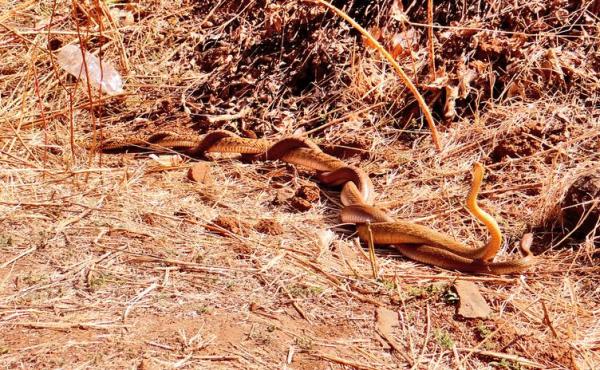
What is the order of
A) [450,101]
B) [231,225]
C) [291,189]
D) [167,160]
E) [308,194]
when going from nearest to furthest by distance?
[231,225], [308,194], [291,189], [167,160], [450,101]

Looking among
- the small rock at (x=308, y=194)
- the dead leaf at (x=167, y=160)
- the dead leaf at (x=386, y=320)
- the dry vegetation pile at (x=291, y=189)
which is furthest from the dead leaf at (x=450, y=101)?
the dead leaf at (x=386, y=320)

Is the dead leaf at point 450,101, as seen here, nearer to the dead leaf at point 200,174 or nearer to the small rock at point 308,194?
the small rock at point 308,194

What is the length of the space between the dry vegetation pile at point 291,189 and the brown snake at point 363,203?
8 cm

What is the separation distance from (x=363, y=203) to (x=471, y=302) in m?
1.09

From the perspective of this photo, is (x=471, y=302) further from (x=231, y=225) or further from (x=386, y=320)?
(x=231, y=225)

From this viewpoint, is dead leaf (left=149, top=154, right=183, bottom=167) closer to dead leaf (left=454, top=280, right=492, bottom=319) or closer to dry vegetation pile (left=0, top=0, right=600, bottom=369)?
dry vegetation pile (left=0, top=0, right=600, bottom=369)

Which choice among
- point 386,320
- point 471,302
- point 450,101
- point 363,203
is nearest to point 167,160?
point 363,203

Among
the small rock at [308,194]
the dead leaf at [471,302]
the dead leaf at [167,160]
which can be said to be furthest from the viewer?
the dead leaf at [167,160]

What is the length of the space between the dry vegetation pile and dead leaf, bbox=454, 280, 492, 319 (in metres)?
0.05

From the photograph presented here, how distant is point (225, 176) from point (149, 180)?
18.7 inches

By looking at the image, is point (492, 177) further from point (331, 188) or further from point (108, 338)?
point (108, 338)

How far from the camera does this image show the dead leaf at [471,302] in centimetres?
336

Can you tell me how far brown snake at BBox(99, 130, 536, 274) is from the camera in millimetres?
3781

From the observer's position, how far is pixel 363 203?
4375 millimetres
